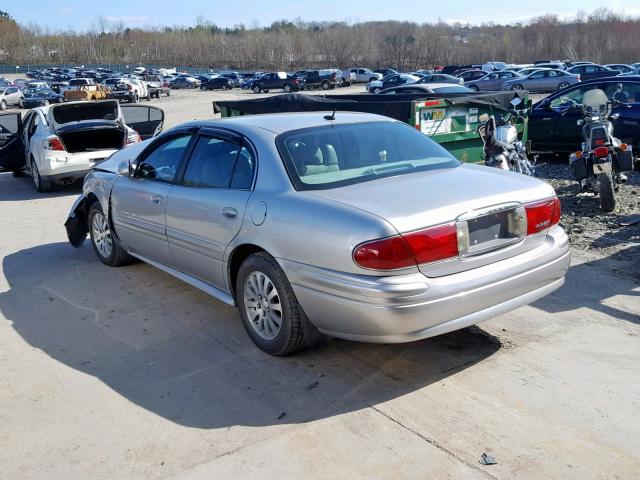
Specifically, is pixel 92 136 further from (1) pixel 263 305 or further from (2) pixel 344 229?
(2) pixel 344 229

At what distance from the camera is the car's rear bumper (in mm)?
3670

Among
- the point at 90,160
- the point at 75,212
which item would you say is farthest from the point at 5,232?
the point at 90,160

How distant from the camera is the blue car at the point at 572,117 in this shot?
37.1ft

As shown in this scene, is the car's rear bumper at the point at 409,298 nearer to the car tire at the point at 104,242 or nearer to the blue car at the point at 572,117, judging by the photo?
the car tire at the point at 104,242

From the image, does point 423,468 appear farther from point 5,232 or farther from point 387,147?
point 5,232

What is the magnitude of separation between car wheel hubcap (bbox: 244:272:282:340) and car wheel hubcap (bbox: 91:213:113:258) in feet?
8.95

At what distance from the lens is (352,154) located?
4734mm

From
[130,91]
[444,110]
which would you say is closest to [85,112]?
[444,110]

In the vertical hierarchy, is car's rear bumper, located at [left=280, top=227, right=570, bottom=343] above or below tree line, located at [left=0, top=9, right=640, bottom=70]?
below

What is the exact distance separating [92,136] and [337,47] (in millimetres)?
102242

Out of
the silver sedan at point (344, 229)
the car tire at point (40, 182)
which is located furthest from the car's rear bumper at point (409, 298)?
the car tire at point (40, 182)

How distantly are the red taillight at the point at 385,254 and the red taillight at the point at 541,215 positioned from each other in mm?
1020

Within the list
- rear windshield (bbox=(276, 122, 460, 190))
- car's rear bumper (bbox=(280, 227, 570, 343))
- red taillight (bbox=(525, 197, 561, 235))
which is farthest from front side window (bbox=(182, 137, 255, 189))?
red taillight (bbox=(525, 197, 561, 235))

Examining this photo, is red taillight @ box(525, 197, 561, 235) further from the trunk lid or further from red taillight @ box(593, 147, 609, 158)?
red taillight @ box(593, 147, 609, 158)
